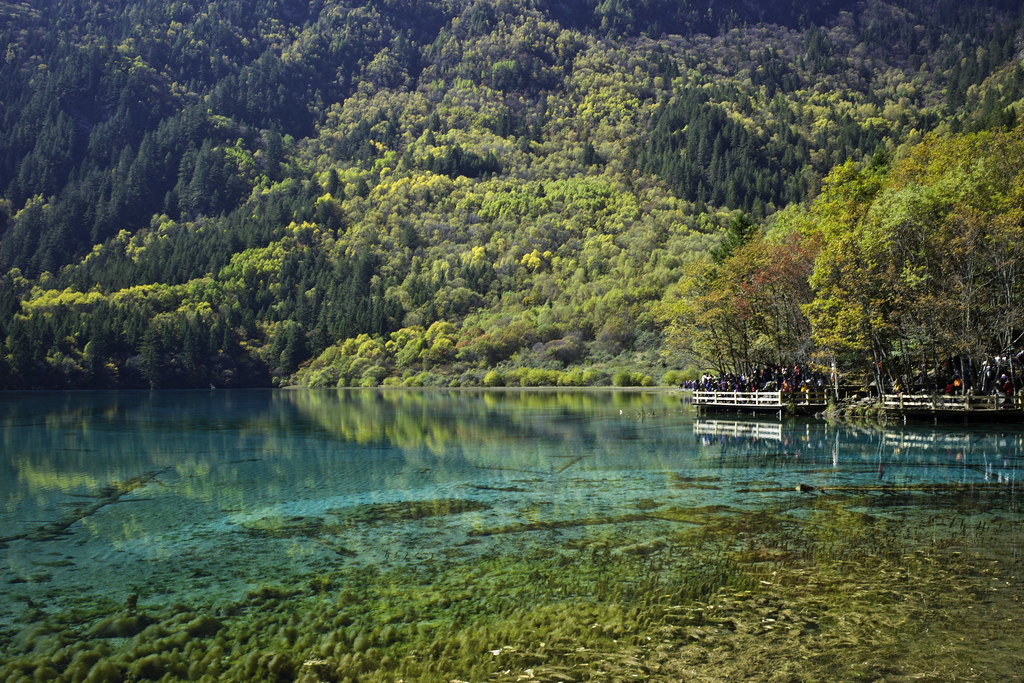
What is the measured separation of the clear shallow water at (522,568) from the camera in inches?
358

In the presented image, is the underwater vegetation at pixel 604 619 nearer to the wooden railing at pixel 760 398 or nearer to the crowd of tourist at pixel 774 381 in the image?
the wooden railing at pixel 760 398

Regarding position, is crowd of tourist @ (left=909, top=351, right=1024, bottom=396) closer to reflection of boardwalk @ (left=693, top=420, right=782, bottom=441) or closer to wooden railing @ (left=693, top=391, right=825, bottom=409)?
wooden railing @ (left=693, top=391, right=825, bottom=409)

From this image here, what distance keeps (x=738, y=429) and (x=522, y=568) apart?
2964cm

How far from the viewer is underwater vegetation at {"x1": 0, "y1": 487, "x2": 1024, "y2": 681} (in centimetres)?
877

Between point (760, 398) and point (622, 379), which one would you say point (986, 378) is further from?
point (622, 379)

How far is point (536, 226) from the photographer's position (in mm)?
180625

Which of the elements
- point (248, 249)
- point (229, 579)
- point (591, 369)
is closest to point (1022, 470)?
point (229, 579)

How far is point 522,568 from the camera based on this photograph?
1286 centimetres

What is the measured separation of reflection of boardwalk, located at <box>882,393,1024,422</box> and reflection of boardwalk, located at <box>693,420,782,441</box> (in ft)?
19.9

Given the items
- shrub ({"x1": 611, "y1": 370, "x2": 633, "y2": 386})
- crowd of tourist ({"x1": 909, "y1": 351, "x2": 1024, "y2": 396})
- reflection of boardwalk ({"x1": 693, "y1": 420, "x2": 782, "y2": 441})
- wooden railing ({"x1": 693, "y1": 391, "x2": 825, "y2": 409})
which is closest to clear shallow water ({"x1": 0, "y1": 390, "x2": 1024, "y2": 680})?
reflection of boardwalk ({"x1": 693, "y1": 420, "x2": 782, "y2": 441})

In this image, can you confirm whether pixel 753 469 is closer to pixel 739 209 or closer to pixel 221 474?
pixel 221 474

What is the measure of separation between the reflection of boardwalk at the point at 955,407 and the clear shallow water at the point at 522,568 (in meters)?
10.7

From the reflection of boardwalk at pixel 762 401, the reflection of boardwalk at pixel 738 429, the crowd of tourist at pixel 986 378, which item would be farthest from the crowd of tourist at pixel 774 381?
the crowd of tourist at pixel 986 378

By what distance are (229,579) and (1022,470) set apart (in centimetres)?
2191
